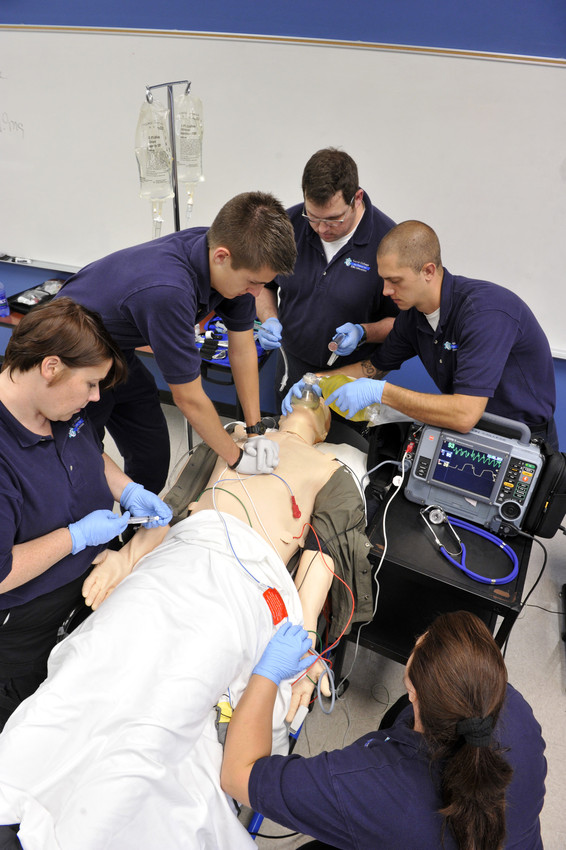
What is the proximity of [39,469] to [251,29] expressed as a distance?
2502 millimetres

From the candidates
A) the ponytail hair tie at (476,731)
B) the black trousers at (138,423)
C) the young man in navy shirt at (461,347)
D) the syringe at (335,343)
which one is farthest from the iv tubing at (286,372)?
the ponytail hair tie at (476,731)

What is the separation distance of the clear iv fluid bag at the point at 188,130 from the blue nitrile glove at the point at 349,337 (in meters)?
1.20

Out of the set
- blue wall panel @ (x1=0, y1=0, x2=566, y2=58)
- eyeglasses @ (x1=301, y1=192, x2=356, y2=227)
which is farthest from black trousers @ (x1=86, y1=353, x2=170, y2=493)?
blue wall panel @ (x1=0, y1=0, x2=566, y2=58)

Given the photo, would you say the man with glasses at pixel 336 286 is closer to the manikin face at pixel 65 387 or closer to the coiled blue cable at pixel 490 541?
the coiled blue cable at pixel 490 541

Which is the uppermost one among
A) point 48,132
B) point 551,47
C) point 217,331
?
point 551,47

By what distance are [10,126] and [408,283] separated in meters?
2.91

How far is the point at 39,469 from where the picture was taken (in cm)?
135

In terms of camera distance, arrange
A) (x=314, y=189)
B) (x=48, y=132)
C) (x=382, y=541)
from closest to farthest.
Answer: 1. (x=382, y=541)
2. (x=314, y=189)
3. (x=48, y=132)

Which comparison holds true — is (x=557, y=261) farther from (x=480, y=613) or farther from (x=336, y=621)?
(x=336, y=621)

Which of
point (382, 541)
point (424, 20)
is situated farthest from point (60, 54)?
point (382, 541)

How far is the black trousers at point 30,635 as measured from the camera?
148 centimetres

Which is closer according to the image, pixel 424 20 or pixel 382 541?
pixel 382 541

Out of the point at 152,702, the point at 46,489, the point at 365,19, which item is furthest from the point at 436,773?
the point at 365,19

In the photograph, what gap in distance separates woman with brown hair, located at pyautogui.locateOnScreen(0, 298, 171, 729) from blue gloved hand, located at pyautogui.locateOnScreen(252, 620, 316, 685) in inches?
20.4
